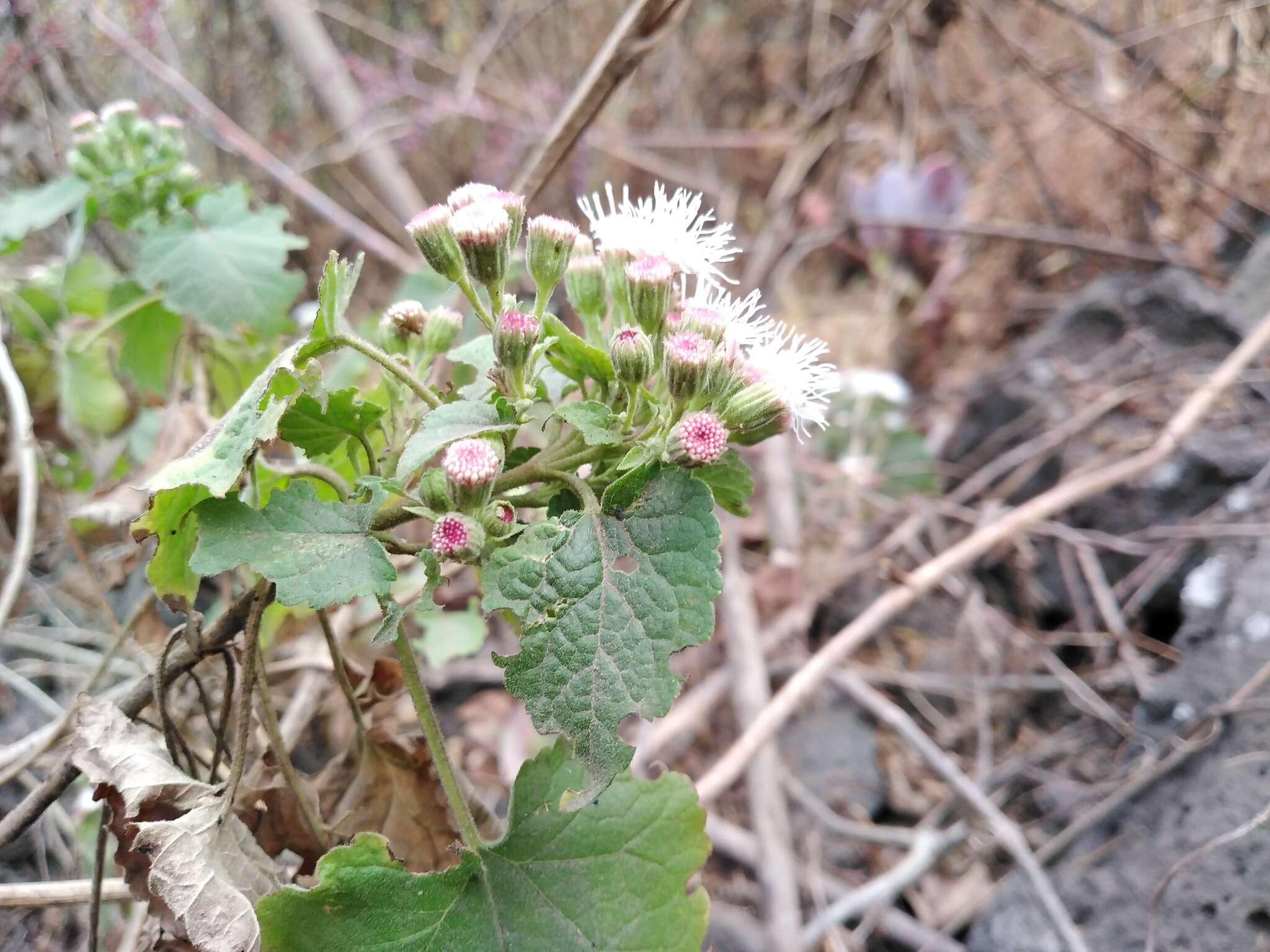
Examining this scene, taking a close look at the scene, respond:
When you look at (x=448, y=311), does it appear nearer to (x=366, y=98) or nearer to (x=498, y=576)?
(x=498, y=576)

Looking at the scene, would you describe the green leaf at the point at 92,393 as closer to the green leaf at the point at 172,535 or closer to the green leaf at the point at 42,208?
the green leaf at the point at 42,208

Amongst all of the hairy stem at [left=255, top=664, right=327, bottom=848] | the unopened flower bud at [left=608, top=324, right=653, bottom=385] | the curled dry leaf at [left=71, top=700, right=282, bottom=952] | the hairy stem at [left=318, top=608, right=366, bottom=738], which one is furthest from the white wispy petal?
the curled dry leaf at [left=71, top=700, right=282, bottom=952]

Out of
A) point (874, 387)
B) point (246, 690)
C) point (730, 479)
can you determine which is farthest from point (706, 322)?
point (874, 387)

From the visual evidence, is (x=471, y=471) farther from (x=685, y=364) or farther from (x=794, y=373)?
(x=794, y=373)

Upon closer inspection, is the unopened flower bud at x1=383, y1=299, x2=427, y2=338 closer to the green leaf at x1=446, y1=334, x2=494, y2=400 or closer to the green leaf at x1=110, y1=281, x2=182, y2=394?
the green leaf at x1=446, y1=334, x2=494, y2=400

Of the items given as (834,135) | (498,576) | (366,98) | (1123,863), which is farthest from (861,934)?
(366,98)

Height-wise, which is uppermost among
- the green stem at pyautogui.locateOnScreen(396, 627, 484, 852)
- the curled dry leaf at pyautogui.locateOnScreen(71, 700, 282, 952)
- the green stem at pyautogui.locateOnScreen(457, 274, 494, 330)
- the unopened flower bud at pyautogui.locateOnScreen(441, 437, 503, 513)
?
the green stem at pyautogui.locateOnScreen(457, 274, 494, 330)

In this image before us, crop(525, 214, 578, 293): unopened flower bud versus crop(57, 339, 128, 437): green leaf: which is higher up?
crop(525, 214, 578, 293): unopened flower bud

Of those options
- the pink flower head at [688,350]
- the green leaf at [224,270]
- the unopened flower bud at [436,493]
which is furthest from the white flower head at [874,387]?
the unopened flower bud at [436,493]
